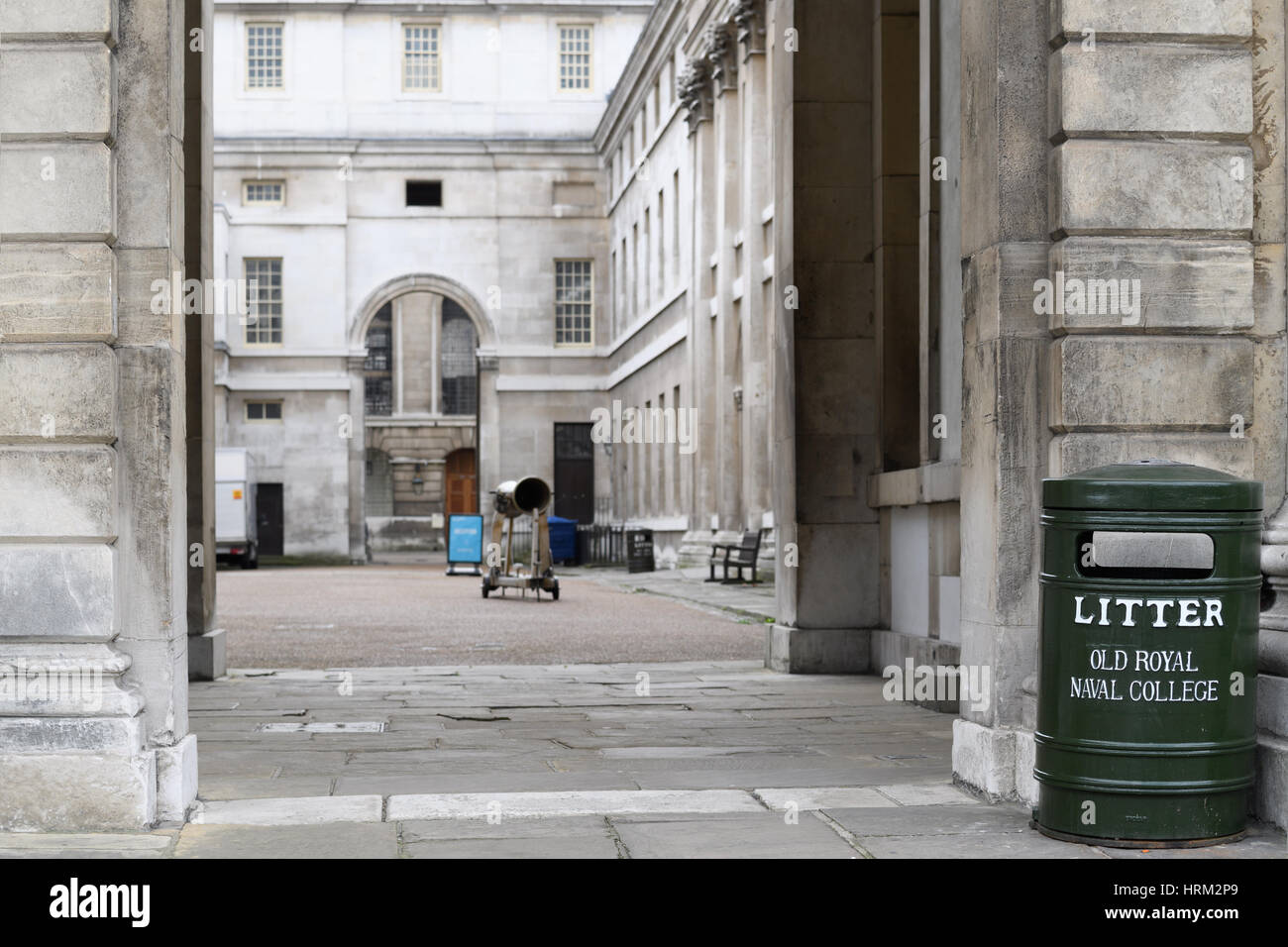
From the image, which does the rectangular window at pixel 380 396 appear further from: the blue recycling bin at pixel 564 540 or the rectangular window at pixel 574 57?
the blue recycling bin at pixel 564 540

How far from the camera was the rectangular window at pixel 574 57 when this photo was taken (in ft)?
157

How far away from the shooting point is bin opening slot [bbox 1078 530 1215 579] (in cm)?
538

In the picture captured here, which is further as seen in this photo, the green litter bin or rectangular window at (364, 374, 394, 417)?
rectangular window at (364, 374, 394, 417)

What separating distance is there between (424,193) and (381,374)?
614 inches

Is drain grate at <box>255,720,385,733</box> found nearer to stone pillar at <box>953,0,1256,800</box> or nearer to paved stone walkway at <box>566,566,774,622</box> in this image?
stone pillar at <box>953,0,1256,800</box>

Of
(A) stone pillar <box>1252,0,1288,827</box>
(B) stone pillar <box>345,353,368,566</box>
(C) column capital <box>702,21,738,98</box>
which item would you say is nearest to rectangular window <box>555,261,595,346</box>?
(B) stone pillar <box>345,353,368,566</box>

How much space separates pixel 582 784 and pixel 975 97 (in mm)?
3332

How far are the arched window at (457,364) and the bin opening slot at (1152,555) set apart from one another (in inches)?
2239

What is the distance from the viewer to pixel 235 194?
47062 mm

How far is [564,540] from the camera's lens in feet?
129

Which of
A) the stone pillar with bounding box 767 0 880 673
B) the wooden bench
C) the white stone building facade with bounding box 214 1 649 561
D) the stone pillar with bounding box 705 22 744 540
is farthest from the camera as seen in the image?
the white stone building facade with bounding box 214 1 649 561

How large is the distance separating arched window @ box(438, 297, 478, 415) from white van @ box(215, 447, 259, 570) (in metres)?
23.8
